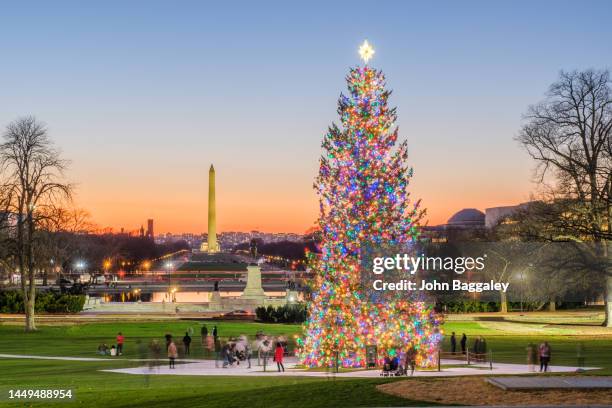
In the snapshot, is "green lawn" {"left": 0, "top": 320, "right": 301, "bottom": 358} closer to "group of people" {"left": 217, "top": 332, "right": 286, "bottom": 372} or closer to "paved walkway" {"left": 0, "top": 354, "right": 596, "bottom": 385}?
"group of people" {"left": 217, "top": 332, "right": 286, "bottom": 372}

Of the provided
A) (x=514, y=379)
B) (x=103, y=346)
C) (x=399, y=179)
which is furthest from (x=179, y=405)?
(x=103, y=346)

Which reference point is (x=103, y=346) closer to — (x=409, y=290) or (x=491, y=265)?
(x=409, y=290)

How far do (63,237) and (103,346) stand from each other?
82.2 meters

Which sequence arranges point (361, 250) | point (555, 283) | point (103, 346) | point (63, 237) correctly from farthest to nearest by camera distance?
point (63, 237) < point (555, 283) < point (103, 346) < point (361, 250)

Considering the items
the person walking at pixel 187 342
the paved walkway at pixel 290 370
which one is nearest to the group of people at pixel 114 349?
the person walking at pixel 187 342

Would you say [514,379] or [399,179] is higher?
[399,179]

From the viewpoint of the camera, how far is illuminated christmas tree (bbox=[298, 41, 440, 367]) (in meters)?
29.7

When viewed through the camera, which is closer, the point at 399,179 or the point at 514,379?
the point at 514,379

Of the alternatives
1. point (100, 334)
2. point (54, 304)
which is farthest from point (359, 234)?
point (54, 304)

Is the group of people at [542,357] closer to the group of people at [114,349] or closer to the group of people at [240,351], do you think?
the group of people at [240,351]

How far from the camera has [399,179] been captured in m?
29.7

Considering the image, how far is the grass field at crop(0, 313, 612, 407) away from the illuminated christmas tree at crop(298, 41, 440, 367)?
8.96 feet

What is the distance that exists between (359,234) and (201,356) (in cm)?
1409

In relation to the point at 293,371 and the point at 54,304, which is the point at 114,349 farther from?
the point at 54,304
